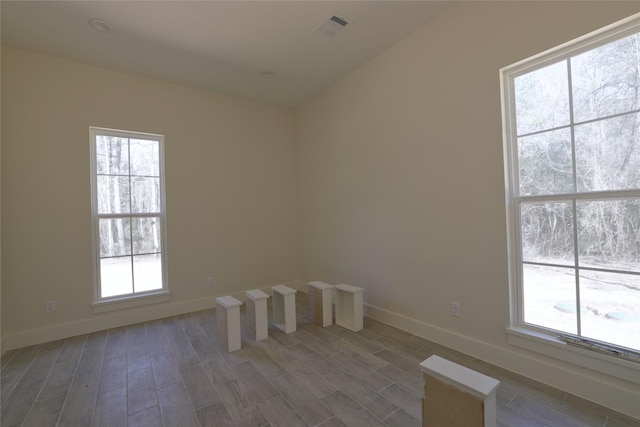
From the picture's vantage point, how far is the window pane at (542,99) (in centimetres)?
201

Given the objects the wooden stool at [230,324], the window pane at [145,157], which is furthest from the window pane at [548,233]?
the window pane at [145,157]

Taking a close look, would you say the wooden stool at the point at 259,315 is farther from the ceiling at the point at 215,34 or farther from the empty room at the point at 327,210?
the ceiling at the point at 215,34

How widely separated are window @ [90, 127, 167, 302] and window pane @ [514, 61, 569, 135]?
3.93 meters

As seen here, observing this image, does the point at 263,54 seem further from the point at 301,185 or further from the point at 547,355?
the point at 547,355

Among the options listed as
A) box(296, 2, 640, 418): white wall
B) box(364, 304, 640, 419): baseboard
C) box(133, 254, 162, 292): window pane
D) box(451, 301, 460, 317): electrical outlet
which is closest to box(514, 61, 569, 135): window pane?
box(296, 2, 640, 418): white wall

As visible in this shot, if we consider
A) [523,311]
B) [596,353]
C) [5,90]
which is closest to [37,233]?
[5,90]

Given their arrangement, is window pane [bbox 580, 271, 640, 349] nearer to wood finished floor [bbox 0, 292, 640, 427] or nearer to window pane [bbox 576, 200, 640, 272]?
window pane [bbox 576, 200, 640, 272]

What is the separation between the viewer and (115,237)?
3369 millimetres

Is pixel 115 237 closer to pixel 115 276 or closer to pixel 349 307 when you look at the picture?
pixel 115 276

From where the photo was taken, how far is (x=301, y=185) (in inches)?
183

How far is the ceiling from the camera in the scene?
2.37 metres

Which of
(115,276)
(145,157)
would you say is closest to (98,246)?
(115,276)

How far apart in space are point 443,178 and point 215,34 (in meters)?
2.59

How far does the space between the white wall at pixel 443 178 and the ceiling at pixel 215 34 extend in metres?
0.38
